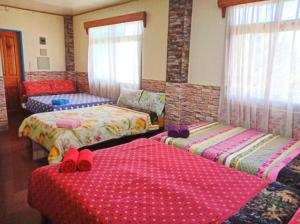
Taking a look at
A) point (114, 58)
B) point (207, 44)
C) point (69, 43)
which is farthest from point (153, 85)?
point (69, 43)

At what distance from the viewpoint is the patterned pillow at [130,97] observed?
4.26 metres

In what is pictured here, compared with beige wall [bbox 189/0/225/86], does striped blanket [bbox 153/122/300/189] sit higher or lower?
lower

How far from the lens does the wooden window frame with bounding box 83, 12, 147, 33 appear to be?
420cm

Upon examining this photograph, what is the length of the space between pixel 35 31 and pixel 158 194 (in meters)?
5.50

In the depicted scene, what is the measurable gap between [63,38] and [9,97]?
1.96 meters

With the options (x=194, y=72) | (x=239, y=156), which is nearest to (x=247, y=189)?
(x=239, y=156)

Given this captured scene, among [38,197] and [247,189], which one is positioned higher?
[247,189]

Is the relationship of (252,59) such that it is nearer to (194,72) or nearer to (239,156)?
(194,72)

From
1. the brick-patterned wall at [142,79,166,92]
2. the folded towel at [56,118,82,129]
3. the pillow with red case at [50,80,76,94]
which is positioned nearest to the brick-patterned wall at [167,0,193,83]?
the brick-patterned wall at [142,79,166,92]

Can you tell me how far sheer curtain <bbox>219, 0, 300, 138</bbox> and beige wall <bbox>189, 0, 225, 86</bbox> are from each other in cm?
15

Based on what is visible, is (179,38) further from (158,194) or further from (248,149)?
(158,194)

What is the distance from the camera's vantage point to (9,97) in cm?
556

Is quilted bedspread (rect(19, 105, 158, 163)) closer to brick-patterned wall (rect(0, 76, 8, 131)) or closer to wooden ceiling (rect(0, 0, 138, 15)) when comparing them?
brick-patterned wall (rect(0, 76, 8, 131))

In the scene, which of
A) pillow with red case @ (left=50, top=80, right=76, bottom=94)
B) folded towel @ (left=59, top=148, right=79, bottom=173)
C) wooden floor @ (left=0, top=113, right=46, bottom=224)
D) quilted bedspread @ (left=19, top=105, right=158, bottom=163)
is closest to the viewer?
folded towel @ (left=59, top=148, right=79, bottom=173)
